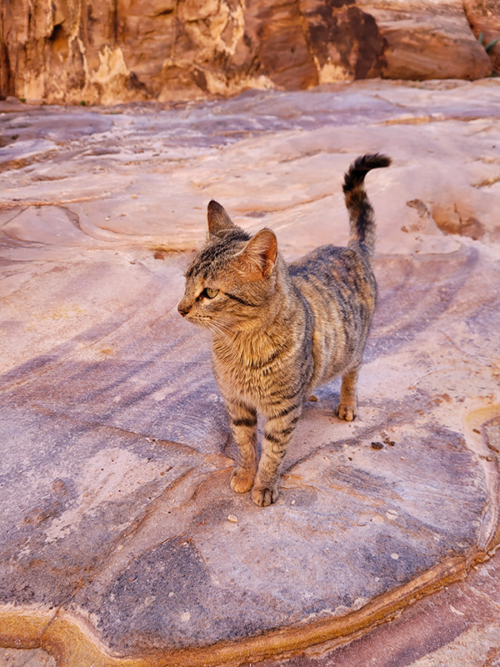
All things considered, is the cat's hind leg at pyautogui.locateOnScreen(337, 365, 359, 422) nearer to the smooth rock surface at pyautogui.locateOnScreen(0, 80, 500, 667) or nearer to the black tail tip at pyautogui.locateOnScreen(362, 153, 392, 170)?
the smooth rock surface at pyautogui.locateOnScreen(0, 80, 500, 667)

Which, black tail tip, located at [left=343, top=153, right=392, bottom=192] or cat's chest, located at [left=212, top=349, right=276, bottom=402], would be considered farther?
black tail tip, located at [left=343, top=153, right=392, bottom=192]

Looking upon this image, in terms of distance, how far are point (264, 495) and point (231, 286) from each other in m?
1.00

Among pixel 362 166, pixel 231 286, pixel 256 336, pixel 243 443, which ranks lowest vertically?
pixel 243 443

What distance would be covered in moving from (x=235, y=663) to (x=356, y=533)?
0.72 m

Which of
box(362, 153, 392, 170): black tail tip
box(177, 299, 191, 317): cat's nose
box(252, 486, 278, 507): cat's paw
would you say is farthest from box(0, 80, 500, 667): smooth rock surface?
box(362, 153, 392, 170): black tail tip

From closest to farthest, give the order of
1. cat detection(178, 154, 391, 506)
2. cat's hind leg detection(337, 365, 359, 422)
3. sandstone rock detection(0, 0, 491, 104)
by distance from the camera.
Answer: cat detection(178, 154, 391, 506), cat's hind leg detection(337, 365, 359, 422), sandstone rock detection(0, 0, 491, 104)

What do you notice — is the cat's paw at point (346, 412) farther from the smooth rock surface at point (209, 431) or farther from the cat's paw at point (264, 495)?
the cat's paw at point (264, 495)

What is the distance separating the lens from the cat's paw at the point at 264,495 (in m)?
2.21

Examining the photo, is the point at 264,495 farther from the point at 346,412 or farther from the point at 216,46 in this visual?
the point at 216,46

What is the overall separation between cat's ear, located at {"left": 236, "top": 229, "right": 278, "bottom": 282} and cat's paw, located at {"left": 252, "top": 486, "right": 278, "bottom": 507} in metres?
0.99

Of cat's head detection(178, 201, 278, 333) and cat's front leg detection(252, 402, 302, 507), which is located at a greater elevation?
cat's head detection(178, 201, 278, 333)

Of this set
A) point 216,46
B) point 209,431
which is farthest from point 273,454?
point 216,46

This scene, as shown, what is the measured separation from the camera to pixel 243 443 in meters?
2.36

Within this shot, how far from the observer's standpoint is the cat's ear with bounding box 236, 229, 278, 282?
1.96m
